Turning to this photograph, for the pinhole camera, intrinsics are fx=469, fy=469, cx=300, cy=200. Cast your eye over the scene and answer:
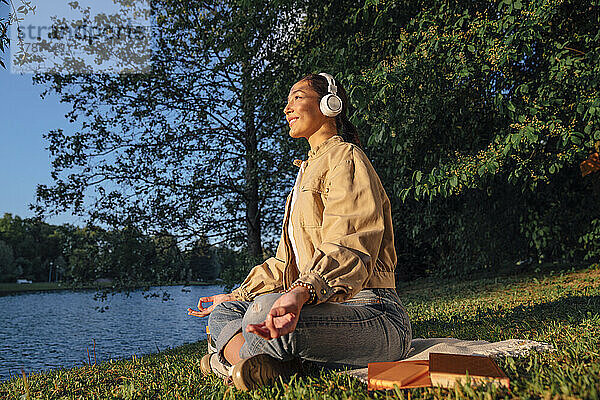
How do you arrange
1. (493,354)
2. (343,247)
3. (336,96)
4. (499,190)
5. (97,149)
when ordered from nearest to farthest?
(343,247) → (493,354) → (336,96) → (499,190) → (97,149)

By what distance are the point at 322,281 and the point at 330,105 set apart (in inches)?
44.9

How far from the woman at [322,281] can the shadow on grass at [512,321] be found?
1.61 meters

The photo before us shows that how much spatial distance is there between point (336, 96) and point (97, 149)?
404 inches

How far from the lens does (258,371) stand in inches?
77.6

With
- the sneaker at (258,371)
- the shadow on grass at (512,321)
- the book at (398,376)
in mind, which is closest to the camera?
the book at (398,376)

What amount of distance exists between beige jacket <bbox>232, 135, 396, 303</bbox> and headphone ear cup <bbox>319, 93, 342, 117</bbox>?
0.48 feet

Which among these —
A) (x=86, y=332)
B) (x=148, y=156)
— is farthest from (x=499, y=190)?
(x=86, y=332)

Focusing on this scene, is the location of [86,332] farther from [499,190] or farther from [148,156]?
[499,190]

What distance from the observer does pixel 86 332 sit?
14.7 m

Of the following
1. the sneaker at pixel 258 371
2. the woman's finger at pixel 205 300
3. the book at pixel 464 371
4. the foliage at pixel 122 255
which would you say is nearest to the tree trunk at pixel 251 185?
the foliage at pixel 122 255

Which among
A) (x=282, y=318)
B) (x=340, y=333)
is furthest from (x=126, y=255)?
(x=282, y=318)

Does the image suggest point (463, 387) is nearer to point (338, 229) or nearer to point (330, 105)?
point (338, 229)

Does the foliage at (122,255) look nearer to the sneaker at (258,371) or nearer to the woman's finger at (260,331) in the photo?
the sneaker at (258,371)

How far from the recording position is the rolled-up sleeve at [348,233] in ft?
6.37
